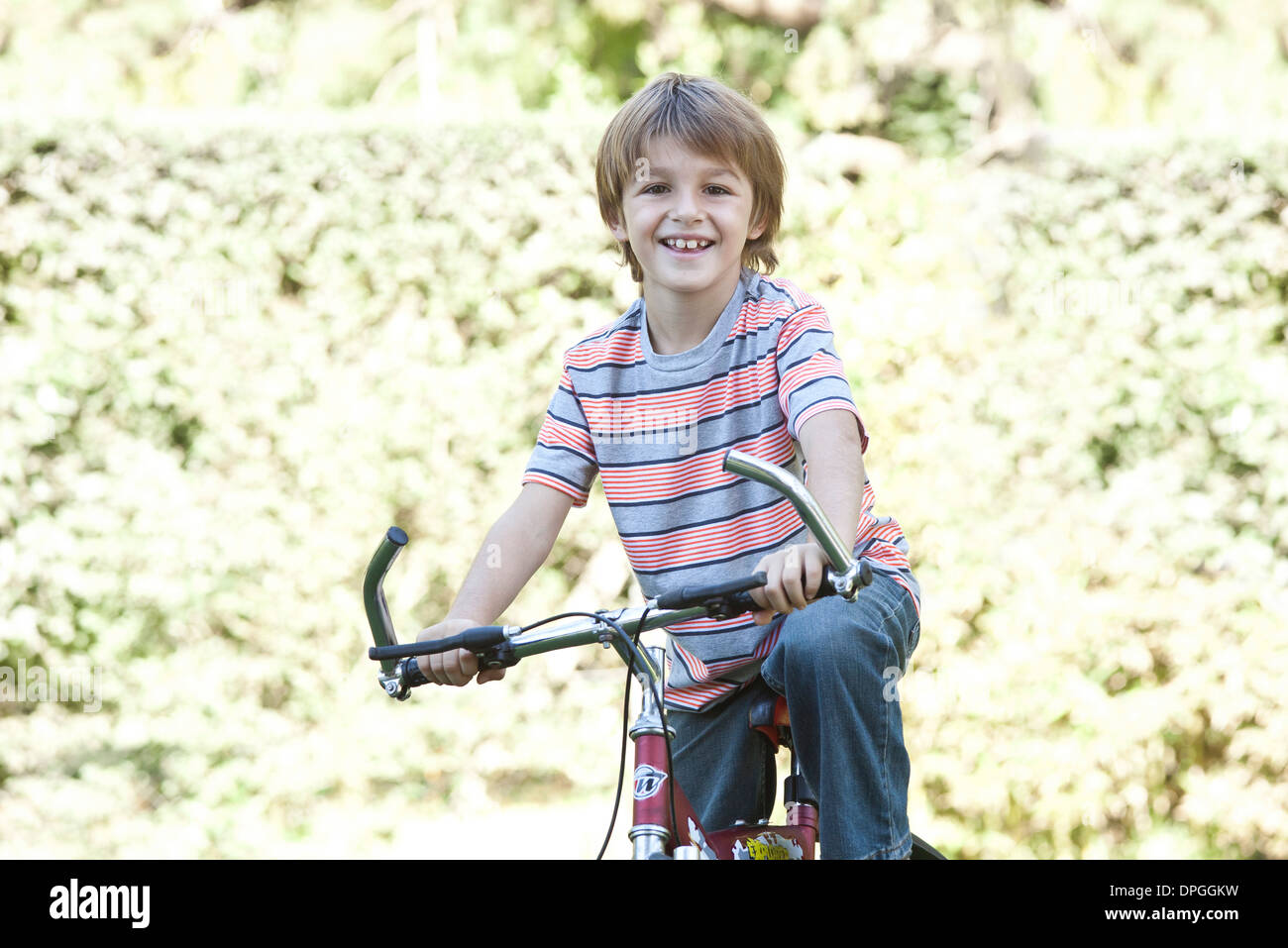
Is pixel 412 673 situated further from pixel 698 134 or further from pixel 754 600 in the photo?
pixel 698 134

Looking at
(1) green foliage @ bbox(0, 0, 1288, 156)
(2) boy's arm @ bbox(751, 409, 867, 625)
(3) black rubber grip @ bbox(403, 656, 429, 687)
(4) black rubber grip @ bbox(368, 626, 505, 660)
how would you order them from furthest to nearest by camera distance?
(1) green foliage @ bbox(0, 0, 1288, 156), (2) boy's arm @ bbox(751, 409, 867, 625), (3) black rubber grip @ bbox(403, 656, 429, 687), (4) black rubber grip @ bbox(368, 626, 505, 660)

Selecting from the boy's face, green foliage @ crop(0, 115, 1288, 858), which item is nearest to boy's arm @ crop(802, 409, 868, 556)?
the boy's face

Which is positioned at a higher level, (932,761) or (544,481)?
(544,481)

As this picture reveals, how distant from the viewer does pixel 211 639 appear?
4777mm

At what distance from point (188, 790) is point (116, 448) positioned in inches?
50.3

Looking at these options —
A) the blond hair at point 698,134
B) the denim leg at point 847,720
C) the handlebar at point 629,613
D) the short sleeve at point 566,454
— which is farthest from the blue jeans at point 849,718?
the blond hair at point 698,134

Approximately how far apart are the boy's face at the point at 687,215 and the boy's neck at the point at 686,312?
0.17 feet

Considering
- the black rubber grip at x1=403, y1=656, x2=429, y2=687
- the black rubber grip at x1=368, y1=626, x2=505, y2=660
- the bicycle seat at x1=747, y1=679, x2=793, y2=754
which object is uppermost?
the black rubber grip at x1=368, y1=626, x2=505, y2=660

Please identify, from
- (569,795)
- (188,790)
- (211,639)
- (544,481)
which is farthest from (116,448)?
(544,481)

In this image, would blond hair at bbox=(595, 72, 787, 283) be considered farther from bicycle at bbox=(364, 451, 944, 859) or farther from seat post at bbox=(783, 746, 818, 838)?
seat post at bbox=(783, 746, 818, 838)

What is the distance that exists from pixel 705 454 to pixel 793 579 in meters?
0.71

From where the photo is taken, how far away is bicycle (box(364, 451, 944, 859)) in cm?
173

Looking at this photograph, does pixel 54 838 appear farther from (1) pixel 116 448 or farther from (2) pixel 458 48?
(2) pixel 458 48
